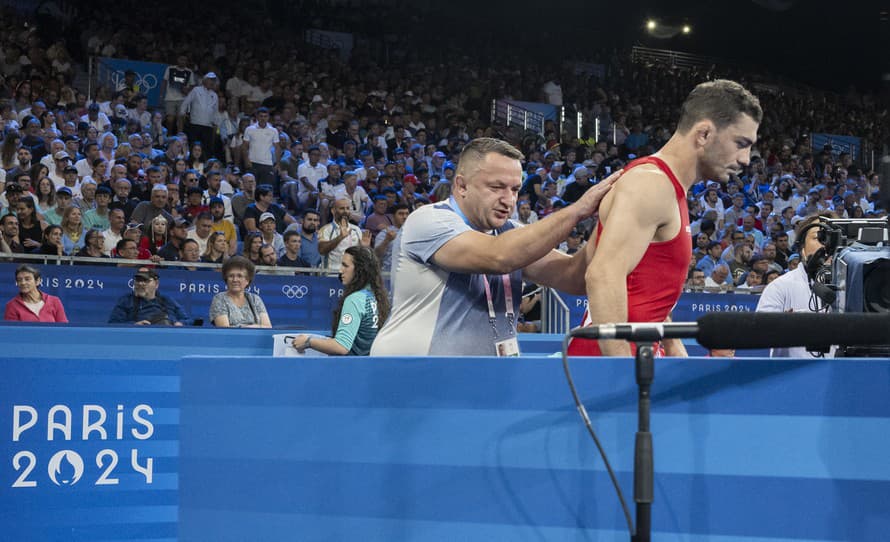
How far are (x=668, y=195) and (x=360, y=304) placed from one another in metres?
3.94

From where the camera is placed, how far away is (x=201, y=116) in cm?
1524

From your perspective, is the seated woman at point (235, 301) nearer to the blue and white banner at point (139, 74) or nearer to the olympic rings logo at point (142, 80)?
the blue and white banner at point (139, 74)

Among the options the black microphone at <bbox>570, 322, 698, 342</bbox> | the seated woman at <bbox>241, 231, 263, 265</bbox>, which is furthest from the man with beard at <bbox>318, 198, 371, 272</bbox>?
the black microphone at <bbox>570, 322, 698, 342</bbox>

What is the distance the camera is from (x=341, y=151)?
16.1m

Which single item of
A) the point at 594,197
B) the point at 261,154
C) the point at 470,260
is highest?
the point at 261,154

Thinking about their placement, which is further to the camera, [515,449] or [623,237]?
[623,237]

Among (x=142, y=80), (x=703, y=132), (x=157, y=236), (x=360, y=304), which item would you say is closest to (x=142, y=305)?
(x=157, y=236)

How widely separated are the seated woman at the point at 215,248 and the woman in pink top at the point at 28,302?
2.29 meters

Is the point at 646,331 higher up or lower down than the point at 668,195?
lower down

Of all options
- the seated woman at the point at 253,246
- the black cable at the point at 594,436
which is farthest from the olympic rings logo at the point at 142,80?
the black cable at the point at 594,436

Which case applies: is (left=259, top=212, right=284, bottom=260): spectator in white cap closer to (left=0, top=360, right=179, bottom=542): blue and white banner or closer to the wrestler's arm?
(left=0, top=360, right=179, bottom=542): blue and white banner

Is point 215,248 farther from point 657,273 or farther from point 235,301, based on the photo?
point 657,273

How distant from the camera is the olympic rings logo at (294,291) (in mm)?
11180

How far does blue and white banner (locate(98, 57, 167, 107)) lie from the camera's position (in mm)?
16719
